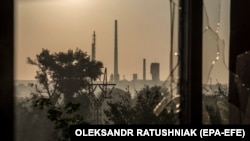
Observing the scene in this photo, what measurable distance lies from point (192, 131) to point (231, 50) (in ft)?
1.08

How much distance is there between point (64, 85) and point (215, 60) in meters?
0.56

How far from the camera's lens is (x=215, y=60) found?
155cm

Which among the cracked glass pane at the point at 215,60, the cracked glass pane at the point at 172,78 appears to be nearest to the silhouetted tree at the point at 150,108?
the cracked glass pane at the point at 172,78

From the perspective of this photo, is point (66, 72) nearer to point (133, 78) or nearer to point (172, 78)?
point (133, 78)

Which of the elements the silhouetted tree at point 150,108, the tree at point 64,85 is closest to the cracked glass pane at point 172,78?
the silhouetted tree at point 150,108

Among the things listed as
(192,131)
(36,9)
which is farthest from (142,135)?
(36,9)

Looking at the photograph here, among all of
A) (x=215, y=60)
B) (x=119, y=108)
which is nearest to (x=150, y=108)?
(x=119, y=108)

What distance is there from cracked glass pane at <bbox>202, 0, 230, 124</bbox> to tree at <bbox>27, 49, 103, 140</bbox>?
39 centimetres

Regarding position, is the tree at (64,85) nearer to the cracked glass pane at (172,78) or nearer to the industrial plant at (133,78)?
the industrial plant at (133,78)

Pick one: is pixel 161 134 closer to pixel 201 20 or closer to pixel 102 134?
pixel 102 134

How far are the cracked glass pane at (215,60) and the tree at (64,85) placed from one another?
15.5 inches

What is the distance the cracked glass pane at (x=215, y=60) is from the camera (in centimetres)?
154

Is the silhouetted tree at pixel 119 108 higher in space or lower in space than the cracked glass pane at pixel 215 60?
A: lower

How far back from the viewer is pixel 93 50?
1.52m
